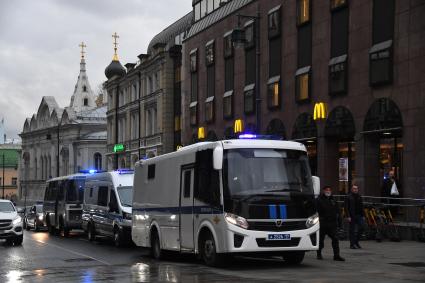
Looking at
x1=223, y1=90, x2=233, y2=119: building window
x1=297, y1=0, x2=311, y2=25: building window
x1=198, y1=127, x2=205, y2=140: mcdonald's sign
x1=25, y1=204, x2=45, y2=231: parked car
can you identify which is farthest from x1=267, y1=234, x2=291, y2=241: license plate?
x1=198, y1=127, x2=205, y2=140: mcdonald's sign

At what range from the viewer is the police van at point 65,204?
1270 inches

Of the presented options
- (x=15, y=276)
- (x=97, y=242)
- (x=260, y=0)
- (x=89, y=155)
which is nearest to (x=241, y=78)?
(x=260, y=0)

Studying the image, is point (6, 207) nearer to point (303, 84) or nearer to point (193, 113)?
point (303, 84)

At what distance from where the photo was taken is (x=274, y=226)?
619 inches

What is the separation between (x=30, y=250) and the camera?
75.8 ft

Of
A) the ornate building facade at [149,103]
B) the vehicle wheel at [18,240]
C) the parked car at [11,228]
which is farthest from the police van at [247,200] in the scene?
the ornate building facade at [149,103]

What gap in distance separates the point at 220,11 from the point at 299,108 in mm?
12147

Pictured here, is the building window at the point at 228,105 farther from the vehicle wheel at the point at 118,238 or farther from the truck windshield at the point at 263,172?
the truck windshield at the point at 263,172

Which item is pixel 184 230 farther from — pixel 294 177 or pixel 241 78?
pixel 241 78

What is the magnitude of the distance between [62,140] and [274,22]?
7672 centimetres

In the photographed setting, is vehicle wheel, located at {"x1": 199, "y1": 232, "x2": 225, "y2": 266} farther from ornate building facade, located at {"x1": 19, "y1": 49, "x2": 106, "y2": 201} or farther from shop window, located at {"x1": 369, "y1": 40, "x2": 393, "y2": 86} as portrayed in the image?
ornate building facade, located at {"x1": 19, "y1": 49, "x2": 106, "y2": 201}

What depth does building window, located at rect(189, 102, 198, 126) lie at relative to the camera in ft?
158

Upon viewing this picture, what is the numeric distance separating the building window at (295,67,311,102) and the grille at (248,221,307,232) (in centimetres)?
1877

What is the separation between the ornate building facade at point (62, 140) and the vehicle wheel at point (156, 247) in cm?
7074
